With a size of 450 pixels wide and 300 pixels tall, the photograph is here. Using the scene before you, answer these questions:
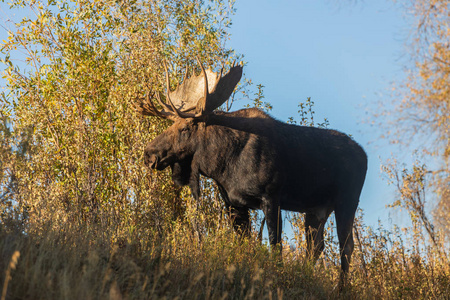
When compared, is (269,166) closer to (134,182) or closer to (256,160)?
(256,160)

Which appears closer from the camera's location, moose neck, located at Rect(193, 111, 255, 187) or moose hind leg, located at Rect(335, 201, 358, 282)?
moose neck, located at Rect(193, 111, 255, 187)

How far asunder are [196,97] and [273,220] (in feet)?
9.53

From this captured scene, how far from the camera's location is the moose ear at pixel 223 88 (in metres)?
9.69

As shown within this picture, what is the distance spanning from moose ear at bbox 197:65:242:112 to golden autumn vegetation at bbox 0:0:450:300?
5.90 feet

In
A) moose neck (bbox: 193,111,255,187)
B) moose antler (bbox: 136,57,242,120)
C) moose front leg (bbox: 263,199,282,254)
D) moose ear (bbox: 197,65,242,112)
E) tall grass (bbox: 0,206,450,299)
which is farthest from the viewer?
moose ear (bbox: 197,65,242,112)

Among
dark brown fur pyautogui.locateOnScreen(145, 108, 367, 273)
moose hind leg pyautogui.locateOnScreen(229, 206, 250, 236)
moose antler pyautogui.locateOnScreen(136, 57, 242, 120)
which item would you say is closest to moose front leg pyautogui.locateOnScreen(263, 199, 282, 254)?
dark brown fur pyautogui.locateOnScreen(145, 108, 367, 273)

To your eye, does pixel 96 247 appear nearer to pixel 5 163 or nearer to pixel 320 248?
pixel 5 163

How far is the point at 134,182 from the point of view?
36.2ft

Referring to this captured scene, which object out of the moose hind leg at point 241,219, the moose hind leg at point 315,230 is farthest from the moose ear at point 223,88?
the moose hind leg at point 315,230

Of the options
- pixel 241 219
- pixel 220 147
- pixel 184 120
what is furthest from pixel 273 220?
pixel 184 120

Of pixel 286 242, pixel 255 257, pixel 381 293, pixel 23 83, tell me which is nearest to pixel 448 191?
pixel 381 293

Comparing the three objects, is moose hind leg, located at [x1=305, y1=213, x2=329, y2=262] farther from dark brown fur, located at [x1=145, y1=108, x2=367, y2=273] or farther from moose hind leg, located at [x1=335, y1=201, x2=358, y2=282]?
moose hind leg, located at [x1=335, y1=201, x2=358, y2=282]

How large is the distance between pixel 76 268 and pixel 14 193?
86.7 inches

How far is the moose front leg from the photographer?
8.74 m
